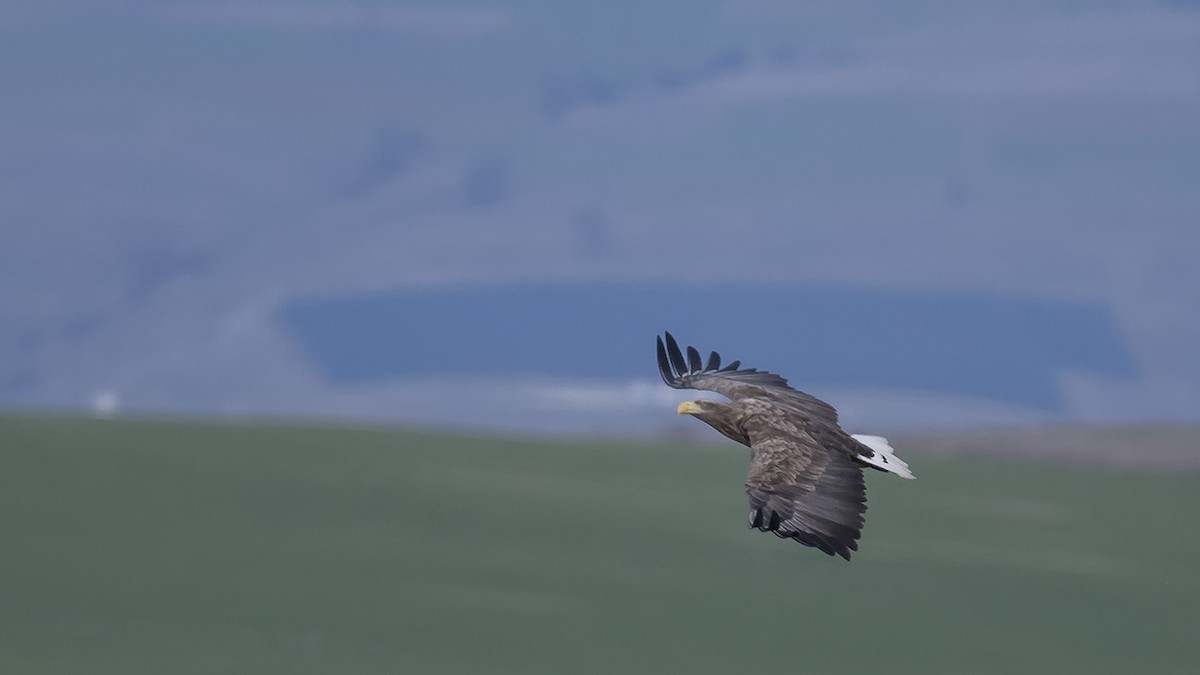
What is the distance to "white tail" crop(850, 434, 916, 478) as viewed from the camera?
65.7 feet

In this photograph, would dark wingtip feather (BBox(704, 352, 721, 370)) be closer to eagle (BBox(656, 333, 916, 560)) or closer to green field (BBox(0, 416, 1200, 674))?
eagle (BBox(656, 333, 916, 560))

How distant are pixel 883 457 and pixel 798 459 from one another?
1067 millimetres

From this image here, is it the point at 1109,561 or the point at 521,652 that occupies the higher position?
the point at 1109,561

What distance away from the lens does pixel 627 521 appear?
310ft

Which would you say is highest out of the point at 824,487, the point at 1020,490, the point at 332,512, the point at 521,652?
the point at 1020,490

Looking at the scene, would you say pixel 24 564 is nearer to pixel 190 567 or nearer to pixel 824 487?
pixel 190 567

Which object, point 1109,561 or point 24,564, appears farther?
point 1109,561

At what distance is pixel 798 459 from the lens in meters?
19.9

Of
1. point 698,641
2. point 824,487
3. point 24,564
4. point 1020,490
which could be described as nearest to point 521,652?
point 698,641

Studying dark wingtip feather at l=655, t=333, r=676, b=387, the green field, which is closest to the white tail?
dark wingtip feather at l=655, t=333, r=676, b=387

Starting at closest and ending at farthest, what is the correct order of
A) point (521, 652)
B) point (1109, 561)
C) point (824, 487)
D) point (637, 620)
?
point (824, 487) → point (521, 652) → point (637, 620) → point (1109, 561)

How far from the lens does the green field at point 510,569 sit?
7031cm

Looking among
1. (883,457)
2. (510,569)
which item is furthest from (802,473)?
(510,569)

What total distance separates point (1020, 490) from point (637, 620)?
31.5 meters
